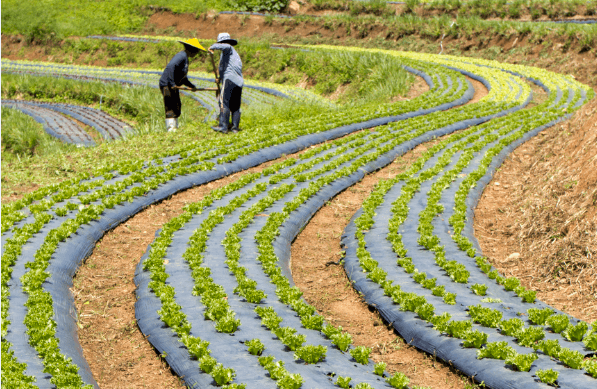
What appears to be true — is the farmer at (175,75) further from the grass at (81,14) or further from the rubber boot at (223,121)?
the grass at (81,14)

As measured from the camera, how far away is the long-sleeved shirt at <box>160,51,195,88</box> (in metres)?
11.8

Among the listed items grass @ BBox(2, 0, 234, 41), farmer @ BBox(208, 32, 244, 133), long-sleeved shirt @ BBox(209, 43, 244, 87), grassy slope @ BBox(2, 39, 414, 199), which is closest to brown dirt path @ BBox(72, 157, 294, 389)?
grassy slope @ BBox(2, 39, 414, 199)

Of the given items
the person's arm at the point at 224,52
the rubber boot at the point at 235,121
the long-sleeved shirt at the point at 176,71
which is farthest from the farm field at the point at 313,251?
the person's arm at the point at 224,52

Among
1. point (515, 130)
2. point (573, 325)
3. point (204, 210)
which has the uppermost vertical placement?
point (515, 130)

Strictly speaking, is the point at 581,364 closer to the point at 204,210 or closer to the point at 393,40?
the point at 204,210

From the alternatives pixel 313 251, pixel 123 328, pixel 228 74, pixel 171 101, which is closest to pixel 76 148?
pixel 171 101

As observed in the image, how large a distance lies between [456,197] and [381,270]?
2.81 meters

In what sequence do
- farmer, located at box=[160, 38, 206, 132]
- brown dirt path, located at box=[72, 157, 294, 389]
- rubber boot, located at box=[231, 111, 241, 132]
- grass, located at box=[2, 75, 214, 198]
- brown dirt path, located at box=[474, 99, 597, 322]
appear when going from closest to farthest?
brown dirt path, located at box=[72, 157, 294, 389] → brown dirt path, located at box=[474, 99, 597, 322] → grass, located at box=[2, 75, 214, 198] → farmer, located at box=[160, 38, 206, 132] → rubber boot, located at box=[231, 111, 241, 132]

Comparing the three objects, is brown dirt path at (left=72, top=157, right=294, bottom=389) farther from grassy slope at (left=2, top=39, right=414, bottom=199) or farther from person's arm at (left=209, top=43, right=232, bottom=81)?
person's arm at (left=209, top=43, right=232, bottom=81)

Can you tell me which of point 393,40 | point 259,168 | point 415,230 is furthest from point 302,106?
point 393,40

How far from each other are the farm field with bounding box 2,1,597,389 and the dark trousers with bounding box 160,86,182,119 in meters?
0.47

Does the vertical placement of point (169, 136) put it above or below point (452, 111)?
below

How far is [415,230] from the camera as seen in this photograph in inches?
289

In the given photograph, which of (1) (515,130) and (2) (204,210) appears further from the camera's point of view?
(1) (515,130)
